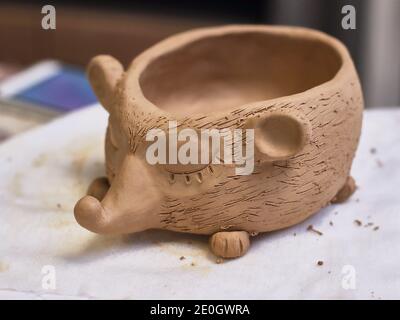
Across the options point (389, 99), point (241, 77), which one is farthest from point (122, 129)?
point (389, 99)

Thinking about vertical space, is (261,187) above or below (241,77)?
below

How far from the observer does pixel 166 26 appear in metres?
1.76

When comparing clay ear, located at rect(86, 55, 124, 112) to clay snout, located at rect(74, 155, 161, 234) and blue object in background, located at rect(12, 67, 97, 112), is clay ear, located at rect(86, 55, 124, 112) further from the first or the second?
blue object in background, located at rect(12, 67, 97, 112)

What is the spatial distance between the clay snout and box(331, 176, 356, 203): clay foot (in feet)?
0.95

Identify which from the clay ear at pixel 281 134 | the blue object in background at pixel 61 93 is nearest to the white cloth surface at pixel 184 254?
the clay ear at pixel 281 134

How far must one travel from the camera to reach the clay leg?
35.2 inches

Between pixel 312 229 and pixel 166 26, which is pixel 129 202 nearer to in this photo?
pixel 312 229

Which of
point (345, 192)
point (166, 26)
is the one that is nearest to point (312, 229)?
point (345, 192)

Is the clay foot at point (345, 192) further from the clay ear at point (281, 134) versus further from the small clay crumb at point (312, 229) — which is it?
the clay ear at point (281, 134)

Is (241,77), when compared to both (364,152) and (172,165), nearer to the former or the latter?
(364,152)

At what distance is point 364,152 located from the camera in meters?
1.08

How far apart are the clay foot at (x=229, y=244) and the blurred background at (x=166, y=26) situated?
2.99 feet

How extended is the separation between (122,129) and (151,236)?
0.50 feet

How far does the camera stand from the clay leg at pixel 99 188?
2.93ft
